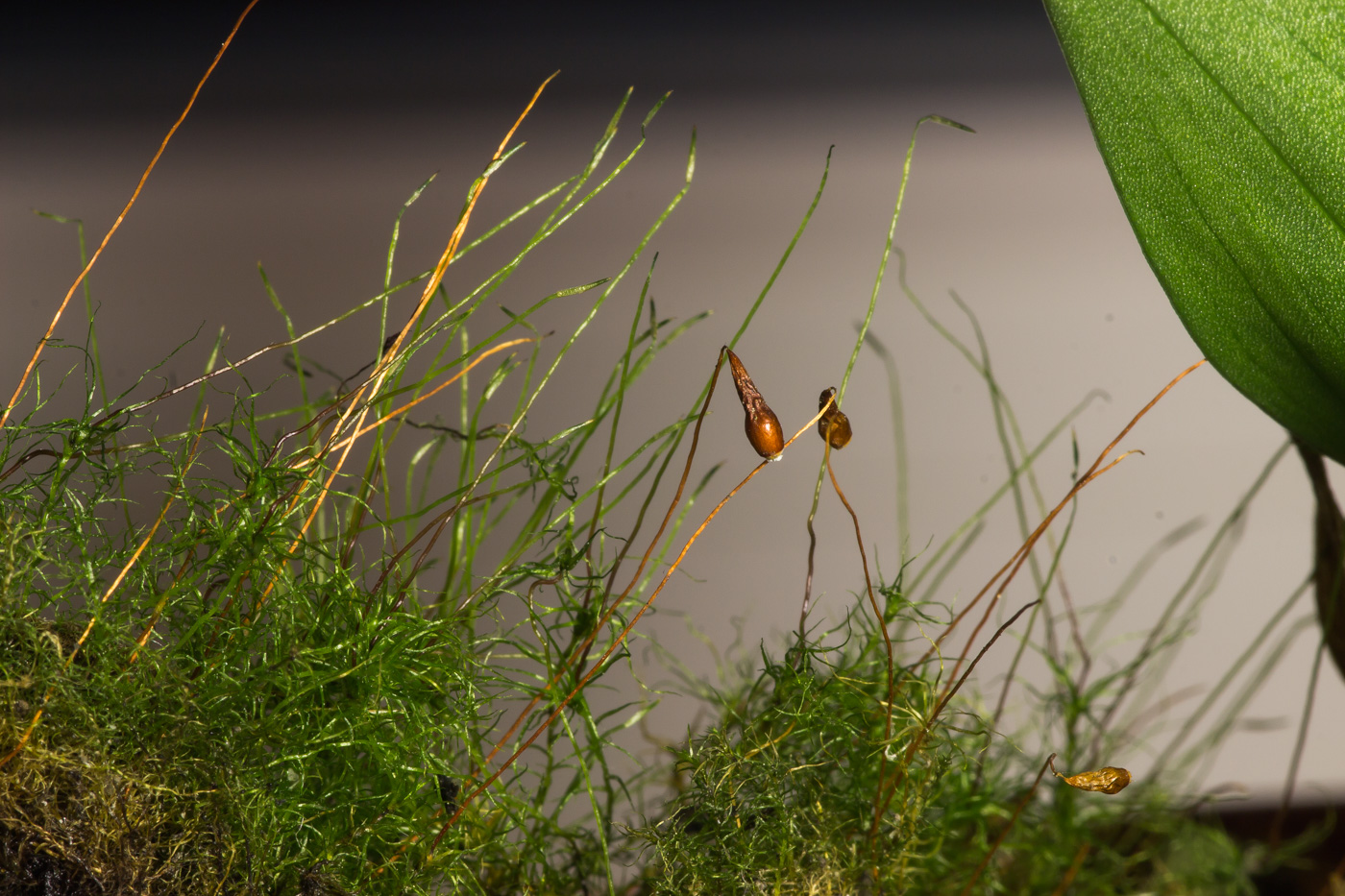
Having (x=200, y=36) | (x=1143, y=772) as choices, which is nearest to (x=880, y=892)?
(x=1143, y=772)

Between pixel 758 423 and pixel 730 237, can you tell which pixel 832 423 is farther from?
pixel 730 237

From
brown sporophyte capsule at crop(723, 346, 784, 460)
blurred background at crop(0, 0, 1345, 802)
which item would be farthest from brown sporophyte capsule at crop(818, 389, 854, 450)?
blurred background at crop(0, 0, 1345, 802)

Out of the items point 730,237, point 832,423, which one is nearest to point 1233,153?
point 832,423

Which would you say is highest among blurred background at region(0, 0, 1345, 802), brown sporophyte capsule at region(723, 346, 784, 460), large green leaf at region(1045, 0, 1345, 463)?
blurred background at region(0, 0, 1345, 802)

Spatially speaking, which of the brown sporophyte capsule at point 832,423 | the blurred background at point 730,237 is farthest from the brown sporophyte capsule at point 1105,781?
the blurred background at point 730,237

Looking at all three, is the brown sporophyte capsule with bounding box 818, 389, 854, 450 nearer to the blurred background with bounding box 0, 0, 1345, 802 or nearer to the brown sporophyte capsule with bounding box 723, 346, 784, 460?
the brown sporophyte capsule with bounding box 723, 346, 784, 460

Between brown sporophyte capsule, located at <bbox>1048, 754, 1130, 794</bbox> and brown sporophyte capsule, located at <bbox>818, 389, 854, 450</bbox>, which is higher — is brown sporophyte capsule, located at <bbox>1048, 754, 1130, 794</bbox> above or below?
below
